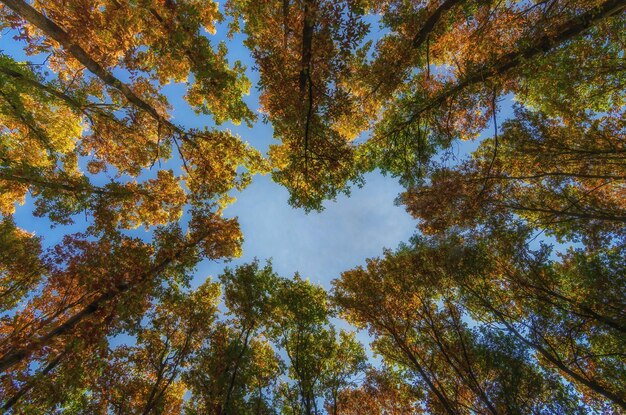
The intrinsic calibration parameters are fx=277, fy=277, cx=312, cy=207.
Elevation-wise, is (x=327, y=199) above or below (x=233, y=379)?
above

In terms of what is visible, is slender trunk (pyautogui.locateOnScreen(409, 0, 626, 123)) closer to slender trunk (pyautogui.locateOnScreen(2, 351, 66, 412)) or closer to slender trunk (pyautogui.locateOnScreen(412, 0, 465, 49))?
slender trunk (pyautogui.locateOnScreen(412, 0, 465, 49))

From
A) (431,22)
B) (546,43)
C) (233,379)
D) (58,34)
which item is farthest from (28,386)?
(546,43)

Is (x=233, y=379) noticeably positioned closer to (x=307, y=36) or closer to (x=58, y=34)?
(x=307, y=36)

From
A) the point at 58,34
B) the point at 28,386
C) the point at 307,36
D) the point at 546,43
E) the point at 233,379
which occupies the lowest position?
the point at 28,386

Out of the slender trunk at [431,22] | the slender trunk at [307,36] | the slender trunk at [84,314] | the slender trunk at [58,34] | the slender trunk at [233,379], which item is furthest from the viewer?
the slender trunk at [233,379]

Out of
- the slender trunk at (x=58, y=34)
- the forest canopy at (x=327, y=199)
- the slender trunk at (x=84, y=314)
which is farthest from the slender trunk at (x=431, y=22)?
the slender trunk at (x=84, y=314)

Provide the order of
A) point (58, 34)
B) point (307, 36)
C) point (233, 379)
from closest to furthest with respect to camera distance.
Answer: point (307, 36) < point (58, 34) < point (233, 379)

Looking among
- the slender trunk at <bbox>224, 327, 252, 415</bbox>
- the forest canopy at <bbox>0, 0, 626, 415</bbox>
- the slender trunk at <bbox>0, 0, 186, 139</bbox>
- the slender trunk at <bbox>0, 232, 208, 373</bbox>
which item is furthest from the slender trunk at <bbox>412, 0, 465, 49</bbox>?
the slender trunk at <bbox>224, 327, 252, 415</bbox>

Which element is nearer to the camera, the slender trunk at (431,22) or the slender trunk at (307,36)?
the slender trunk at (307,36)

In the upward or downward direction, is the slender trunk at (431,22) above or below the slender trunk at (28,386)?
above

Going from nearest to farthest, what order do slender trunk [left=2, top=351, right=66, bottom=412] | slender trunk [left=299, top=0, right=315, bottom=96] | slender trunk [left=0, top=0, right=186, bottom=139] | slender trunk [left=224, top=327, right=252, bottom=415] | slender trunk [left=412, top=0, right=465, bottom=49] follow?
1. slender trunk [left=299, top=0, right=315, bottom=96]
2. slender trunk [left=0, top=0, right=186, bottom=139]
3. slender trunk [left=412, top=0, right=465, bottom=49]
4. slender trunk [left=2, top=351, right=66, bottom=412]
5. slender trunk [left=224, top=327, right=252, bottom=415]

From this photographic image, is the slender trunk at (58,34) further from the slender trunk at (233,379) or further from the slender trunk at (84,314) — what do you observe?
the slender trunk at (233,379)

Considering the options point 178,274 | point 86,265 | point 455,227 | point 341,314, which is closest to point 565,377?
point 455,227

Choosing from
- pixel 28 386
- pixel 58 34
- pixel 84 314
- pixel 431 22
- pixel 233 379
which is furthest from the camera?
pixel 233 379
